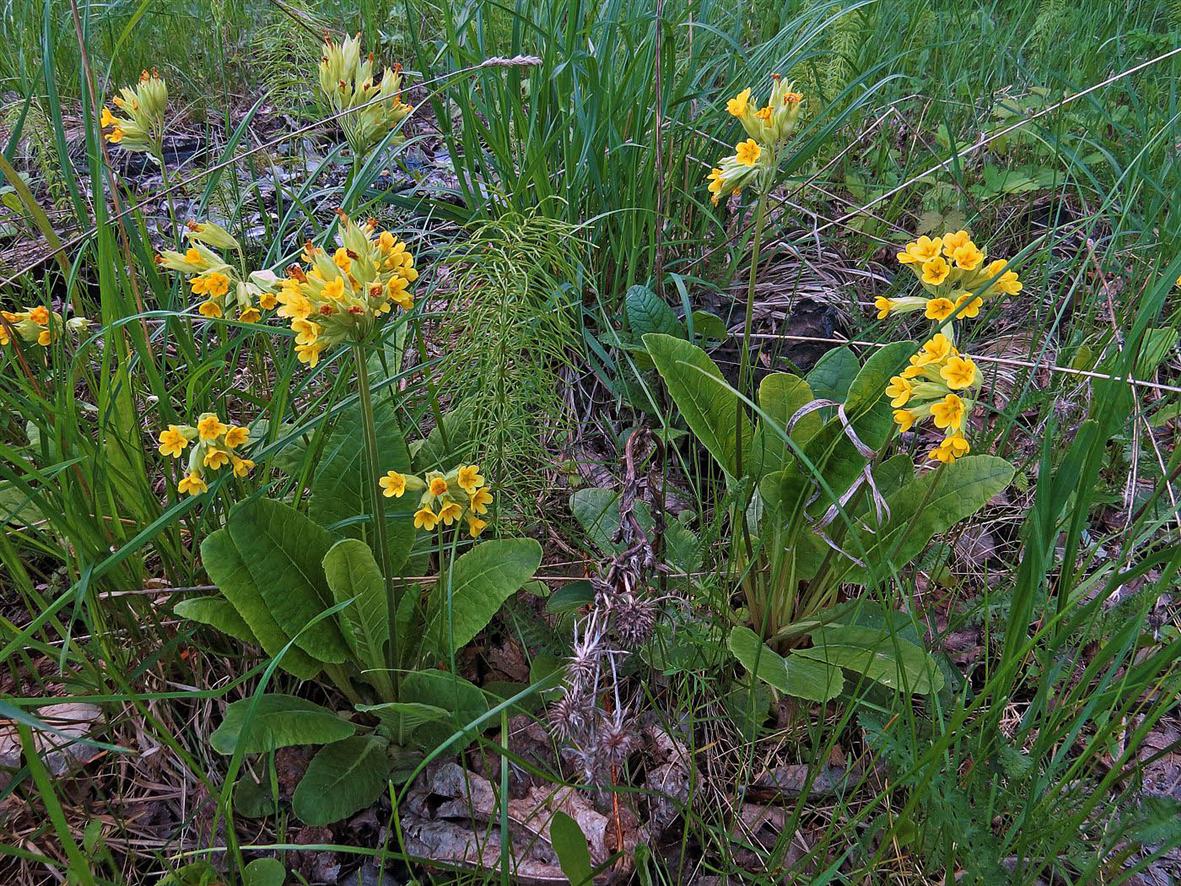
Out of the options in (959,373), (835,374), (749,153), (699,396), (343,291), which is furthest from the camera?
(835,374)

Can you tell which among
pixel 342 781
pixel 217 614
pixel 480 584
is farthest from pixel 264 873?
pixel 480 584

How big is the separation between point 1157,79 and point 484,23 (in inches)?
98.8

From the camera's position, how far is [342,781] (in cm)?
149

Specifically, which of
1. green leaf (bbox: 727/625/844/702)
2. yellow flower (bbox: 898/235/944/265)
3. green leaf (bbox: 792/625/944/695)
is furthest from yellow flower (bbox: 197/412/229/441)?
yellow flower (bbox: 898/235/944/265)

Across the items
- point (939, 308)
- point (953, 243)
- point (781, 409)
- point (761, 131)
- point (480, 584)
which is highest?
point (761, 131)

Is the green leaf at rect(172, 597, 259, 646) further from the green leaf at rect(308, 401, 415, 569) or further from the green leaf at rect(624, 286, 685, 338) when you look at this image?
the green leaf at rect(624, 286, 685, 338)

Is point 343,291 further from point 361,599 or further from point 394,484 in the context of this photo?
point 361,599

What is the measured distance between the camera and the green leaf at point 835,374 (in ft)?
6.32

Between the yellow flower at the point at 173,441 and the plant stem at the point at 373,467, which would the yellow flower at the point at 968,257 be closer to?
the plant stem at the point at 373,467

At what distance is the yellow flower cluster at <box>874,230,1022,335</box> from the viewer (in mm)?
1418

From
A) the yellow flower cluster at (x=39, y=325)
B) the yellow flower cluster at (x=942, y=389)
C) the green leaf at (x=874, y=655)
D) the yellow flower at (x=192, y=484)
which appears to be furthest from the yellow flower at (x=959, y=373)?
the yellow flower cluster at (x=39, y=325)

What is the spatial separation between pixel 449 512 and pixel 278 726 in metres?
0.47

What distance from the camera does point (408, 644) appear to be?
1749 millimetres

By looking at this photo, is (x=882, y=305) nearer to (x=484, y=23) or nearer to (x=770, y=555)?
(x=770, y=555)
